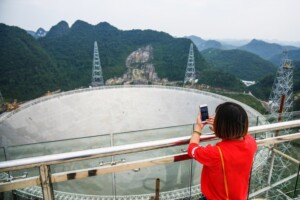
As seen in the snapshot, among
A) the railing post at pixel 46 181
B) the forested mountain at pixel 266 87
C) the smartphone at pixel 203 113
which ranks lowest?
the forested mountain at pixel 266 87

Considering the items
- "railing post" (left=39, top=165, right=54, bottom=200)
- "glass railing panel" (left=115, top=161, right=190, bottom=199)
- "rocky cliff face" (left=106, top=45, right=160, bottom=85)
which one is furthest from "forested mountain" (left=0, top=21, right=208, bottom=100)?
"railing post" (left=39, top=165, right=54, bottom=200)

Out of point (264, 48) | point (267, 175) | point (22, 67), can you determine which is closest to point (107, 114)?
point (267, 175)

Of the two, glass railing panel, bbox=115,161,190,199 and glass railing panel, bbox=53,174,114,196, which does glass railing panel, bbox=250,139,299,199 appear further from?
glass railing panel, bbox=53,174,114,196

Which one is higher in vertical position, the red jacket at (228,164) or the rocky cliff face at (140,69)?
the red jacket at (228,164)

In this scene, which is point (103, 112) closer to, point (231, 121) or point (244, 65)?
point (231, 121)

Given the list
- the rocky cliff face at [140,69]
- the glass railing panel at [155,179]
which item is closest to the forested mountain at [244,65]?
the rocky cliff face at [140,69]

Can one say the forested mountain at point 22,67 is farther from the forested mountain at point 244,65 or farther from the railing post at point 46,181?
the forested mountain at point 244,65
